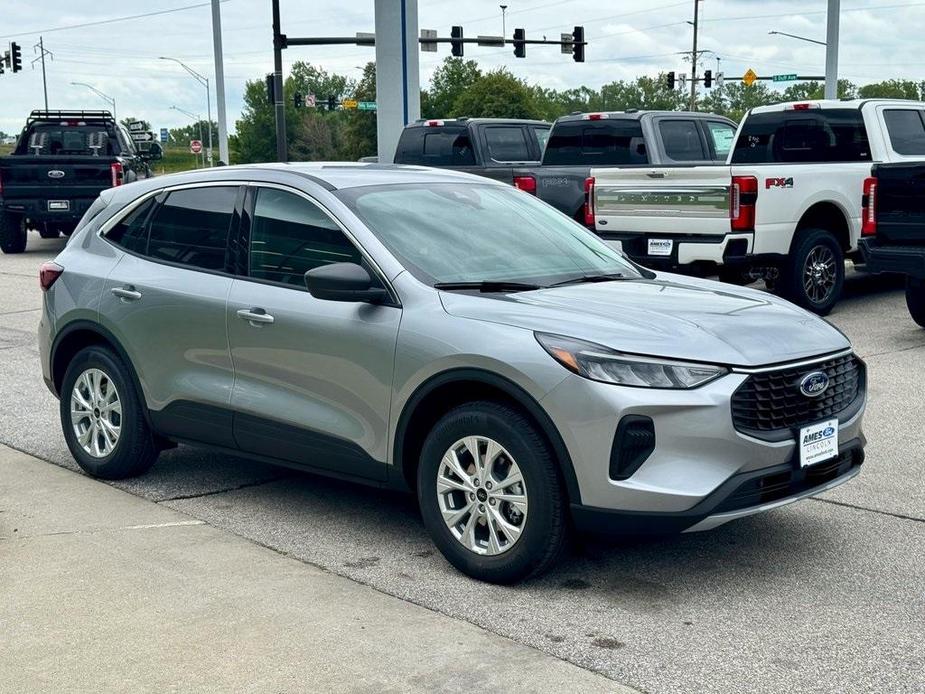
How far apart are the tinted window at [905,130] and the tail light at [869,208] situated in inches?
61.3

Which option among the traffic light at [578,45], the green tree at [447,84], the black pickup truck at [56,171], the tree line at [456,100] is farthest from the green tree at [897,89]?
the black pickup truck at [56,171]

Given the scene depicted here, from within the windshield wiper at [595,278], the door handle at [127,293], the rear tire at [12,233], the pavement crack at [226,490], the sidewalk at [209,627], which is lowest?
the pavement crack at [226,490]

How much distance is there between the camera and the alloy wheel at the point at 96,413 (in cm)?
647

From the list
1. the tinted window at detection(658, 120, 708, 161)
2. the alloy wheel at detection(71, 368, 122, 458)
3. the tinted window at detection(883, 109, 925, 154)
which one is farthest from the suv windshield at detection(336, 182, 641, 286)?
the tinted window at detection(658, 120, 708, 161)

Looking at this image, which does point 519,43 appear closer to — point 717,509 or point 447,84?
point 717,509

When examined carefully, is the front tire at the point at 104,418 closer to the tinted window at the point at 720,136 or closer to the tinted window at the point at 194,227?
the tinted window at the point at 194,227

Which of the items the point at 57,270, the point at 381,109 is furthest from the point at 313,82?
the point at 57,270

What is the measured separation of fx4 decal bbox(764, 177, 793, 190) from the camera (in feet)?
38.6

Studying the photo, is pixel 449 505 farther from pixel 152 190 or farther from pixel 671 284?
pixel 152 190

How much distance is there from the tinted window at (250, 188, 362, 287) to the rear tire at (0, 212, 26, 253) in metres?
17.3

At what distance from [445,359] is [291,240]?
1.21m

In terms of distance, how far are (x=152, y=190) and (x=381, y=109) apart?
560 inches

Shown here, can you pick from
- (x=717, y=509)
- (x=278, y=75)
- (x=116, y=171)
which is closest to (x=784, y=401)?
(x=717, y=509)

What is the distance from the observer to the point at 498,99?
284 ft
